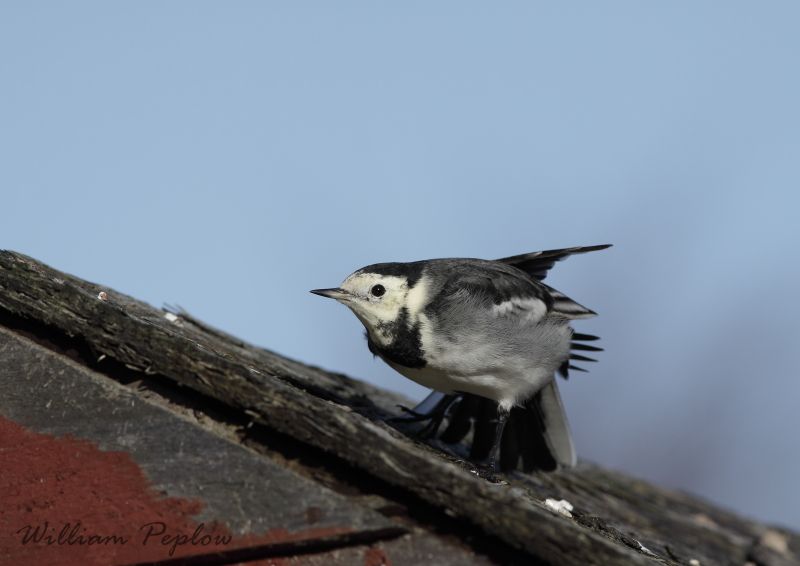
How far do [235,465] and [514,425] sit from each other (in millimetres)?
2982

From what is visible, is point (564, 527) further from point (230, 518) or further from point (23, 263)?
point (23, 263)

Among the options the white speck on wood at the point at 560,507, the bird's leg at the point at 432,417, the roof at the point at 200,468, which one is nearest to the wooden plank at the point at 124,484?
the roof at the point at 200,468

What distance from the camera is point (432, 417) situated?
605 cm

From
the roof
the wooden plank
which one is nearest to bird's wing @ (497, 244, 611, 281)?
the roof

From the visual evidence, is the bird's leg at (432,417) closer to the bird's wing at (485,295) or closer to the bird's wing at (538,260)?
the bird's wing at (485,295)

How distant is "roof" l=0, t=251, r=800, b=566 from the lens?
3309mm

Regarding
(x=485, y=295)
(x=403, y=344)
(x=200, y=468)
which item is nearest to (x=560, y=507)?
(x=403, y=344)

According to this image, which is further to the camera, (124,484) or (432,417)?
(432,417)

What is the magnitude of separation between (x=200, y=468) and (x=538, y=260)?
322cm

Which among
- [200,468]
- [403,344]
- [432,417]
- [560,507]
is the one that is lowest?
[200,468]

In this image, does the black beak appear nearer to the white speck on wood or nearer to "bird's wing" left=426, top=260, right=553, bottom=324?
"bird's wing" left=426, top=260, right=553, bottom=324

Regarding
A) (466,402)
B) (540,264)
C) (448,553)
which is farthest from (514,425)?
(448,553)

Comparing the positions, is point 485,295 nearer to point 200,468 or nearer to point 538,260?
point 538,260

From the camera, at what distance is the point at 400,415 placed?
616 cm
